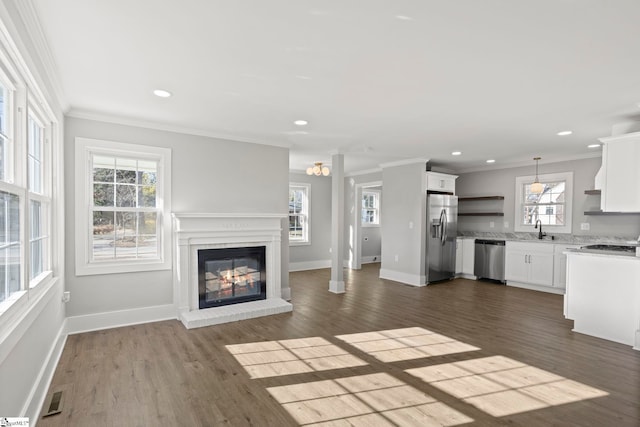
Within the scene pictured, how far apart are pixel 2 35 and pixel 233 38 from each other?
116cm

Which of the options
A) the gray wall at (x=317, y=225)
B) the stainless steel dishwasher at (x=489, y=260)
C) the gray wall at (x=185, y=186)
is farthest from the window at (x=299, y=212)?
the stainless steel dishwasher at (x=489, y=260)

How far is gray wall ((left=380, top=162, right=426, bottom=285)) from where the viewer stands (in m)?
6.49

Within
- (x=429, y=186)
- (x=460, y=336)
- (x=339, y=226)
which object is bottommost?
(x=460, y=336)

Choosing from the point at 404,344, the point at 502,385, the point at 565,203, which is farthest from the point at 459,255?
the point at 502,385

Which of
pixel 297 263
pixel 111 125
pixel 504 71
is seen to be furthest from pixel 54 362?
pixel 297 263

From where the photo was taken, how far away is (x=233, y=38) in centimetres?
217

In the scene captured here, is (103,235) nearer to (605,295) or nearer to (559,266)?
(605,295)

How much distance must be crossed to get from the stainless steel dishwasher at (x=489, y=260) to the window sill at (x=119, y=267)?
601 cm

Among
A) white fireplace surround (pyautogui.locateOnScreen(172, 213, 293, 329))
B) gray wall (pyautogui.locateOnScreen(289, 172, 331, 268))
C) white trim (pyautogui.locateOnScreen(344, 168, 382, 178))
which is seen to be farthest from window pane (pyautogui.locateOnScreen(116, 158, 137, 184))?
white trim (pyautogui.locateOnScreen(344, 168, 382, 178))

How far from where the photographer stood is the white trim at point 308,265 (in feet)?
25.9

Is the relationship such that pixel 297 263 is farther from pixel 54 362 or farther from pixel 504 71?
pixel 504 71

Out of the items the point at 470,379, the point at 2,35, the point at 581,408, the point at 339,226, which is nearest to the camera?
the point at 2,35

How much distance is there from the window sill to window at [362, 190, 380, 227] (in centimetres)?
587

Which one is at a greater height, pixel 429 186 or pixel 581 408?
pixel 429 186
